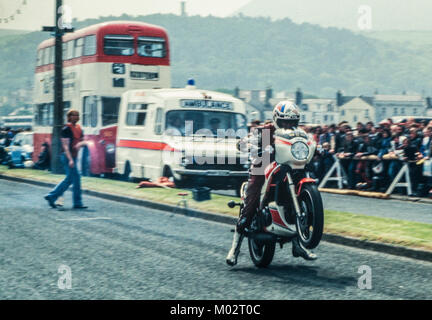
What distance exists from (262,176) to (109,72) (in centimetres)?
1594

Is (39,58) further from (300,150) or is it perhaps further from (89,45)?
(300,150)

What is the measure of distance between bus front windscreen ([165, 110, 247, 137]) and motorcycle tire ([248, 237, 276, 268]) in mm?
9611

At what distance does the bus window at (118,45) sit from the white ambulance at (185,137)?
266cm

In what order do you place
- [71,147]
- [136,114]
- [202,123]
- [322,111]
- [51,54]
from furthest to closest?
1. [322,111]
2. [51,54]
3. [136,114]
4. [202,123]
5. [71,147]

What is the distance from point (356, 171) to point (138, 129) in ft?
19.7

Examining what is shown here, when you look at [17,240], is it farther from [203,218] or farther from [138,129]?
[138,129]

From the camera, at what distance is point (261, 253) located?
27.1ft

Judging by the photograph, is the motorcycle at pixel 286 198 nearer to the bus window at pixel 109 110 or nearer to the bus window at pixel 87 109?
the bus window at pixel 109 110

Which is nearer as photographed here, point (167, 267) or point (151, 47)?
point (167, 267)

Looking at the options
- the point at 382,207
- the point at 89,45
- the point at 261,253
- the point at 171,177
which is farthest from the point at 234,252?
the point at 89,45

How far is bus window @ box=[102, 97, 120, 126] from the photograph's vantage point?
23.7m

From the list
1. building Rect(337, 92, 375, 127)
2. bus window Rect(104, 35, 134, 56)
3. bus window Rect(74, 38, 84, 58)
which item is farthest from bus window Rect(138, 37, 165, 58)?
building Rect(337, 92, 375, 127)
